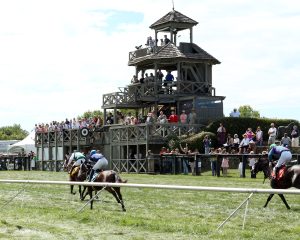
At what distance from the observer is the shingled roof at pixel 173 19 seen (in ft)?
159

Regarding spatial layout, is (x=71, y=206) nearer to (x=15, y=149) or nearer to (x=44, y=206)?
(x=44, y=206)

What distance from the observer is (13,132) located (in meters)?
156

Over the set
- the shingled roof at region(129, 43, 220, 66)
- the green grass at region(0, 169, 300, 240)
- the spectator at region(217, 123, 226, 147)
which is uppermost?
the shingled roof at region(129, 43, 220, 66)

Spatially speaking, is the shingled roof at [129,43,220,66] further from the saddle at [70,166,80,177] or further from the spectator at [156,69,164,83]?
the saddle at [70,166,80,177]

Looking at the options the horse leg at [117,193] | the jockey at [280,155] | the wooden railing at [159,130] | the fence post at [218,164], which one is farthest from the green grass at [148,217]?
the wooden railing at [159,130]

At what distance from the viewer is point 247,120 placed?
41.7 metres

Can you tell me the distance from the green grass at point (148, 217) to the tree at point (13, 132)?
125m

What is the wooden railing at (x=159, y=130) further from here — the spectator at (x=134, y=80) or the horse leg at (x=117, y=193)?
the horse leg at (x=117, y=193)

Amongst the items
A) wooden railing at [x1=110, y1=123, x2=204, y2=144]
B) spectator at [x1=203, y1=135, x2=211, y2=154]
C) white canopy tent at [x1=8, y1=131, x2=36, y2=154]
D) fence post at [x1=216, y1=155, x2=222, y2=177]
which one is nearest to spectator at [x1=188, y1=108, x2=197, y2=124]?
wooden railing at [x1=110, y1=123, x2=204, y2=144]

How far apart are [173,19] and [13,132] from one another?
112607mm

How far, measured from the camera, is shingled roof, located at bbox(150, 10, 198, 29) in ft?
159

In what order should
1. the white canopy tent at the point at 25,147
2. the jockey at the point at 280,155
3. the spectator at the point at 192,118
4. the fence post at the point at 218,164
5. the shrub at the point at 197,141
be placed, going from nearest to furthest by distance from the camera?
1. the jockey at the point at 280,155
2. the fence post at the point at 218,164
3. the shrub at the point at 197,141
4. the spectator at the point at 192,118
5. the white canopy tent at the point at 25,147

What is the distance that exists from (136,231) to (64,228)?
158 cm

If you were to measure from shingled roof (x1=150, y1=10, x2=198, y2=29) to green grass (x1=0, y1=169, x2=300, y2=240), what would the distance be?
1025 inches
